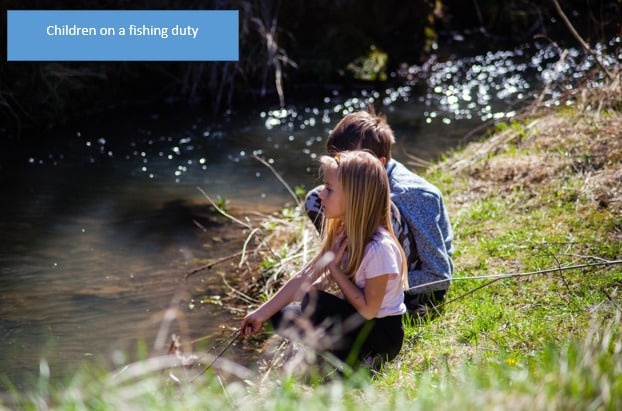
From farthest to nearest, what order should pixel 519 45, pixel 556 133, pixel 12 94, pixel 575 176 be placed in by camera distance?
pixel 519 45 < pixel 12 94 < pixel 556 133 < pixel 575 176

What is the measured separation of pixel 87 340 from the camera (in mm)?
4699

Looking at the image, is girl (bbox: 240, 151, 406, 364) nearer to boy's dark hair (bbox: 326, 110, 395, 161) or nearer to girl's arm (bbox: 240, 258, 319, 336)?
girl's arm (bbox: 240, 258, 319, 336)

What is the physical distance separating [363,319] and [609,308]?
1072mm

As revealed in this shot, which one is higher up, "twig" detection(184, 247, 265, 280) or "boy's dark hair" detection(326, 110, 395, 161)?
"boy's dark hair" detection(326, 110, 395, 161)

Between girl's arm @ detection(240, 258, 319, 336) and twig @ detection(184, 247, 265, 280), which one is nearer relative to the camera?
girl's arm @ detection(240, 258, 319, 336)

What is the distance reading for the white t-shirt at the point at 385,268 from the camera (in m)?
3.50

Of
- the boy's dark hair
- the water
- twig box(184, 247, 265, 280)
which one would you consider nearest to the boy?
the boy's dark hair

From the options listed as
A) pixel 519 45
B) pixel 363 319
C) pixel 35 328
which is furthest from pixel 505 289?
pixel 519 45

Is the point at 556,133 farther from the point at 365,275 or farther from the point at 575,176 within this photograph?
the point at 365,275

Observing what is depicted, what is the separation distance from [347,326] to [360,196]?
57cm

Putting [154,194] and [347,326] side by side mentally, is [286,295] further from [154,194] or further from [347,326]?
[154,194]

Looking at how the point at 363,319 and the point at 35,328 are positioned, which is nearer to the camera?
the point at 363,319

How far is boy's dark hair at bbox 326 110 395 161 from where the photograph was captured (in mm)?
4176

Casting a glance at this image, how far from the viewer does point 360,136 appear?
4.18 meters
